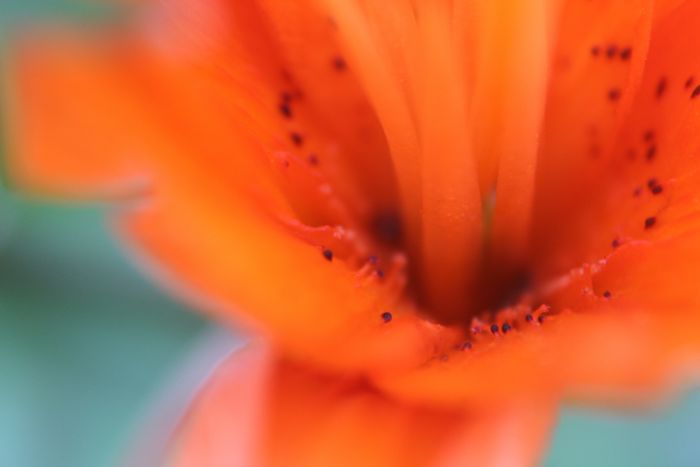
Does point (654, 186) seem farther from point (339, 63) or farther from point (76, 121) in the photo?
point (76, 121)

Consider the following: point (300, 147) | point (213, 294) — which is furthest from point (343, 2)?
point (213, 294)

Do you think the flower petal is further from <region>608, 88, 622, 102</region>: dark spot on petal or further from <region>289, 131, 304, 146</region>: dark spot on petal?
<region>608, 88, 622, 102</region>: dark spot on petal

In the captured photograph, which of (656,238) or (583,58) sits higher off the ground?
(583,58)

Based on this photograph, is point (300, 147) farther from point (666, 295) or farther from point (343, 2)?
point (666, 295)

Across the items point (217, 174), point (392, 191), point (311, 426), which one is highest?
point (392, 191)

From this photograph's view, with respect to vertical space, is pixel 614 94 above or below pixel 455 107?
above

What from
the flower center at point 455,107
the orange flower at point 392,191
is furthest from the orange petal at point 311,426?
the flower center at point 455,107

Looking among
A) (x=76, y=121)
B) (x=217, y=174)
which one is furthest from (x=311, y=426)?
(x=76, y=121)

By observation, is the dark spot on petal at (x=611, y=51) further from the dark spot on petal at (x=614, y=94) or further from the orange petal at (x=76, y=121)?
the orange petal at (x=76, y=121)
